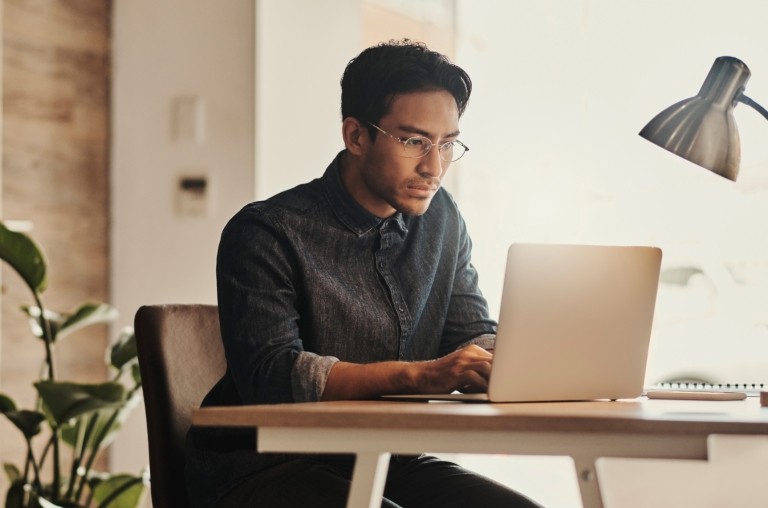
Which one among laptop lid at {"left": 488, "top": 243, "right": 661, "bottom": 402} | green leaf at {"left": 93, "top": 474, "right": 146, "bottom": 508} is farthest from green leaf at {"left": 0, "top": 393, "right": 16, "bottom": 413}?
laptop lid at {"left": 488, "top": 243, "right": 661, "bottom": 402}

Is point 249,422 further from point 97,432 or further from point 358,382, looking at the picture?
point 97,432

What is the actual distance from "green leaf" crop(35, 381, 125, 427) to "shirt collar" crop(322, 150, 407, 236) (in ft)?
3.17

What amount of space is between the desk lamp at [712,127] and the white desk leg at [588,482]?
61 centimetres

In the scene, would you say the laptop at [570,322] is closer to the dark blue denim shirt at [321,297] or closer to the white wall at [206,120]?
the dark blue denim shirt at [321,297]

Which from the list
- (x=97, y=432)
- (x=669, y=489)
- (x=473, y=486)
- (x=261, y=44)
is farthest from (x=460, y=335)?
(x=261, y=44)

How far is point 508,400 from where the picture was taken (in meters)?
1.43

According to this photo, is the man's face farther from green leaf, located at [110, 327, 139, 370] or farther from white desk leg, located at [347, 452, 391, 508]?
green leaf, located at [110, 327, 139, 370]

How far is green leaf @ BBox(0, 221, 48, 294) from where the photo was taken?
256 cm

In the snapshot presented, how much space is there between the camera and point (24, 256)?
2.59 metres

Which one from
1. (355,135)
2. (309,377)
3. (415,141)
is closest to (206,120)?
(355,135)

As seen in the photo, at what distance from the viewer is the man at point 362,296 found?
1.51 metres

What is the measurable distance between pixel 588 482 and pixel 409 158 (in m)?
0.71

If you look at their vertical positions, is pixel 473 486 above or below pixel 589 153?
below

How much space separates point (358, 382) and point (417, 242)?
18.4 inches
